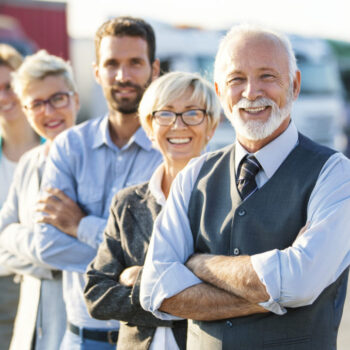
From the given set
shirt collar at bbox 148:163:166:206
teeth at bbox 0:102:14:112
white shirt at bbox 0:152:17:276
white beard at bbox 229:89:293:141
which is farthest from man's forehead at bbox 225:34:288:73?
teeth at bbox 0:102:14:112

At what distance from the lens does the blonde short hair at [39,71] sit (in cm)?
364

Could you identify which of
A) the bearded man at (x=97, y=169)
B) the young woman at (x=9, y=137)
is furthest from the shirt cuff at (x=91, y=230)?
the young woman at (x=9, y=137)

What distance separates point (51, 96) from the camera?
3678mm

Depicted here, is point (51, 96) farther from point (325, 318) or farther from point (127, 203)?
point (325, 318)

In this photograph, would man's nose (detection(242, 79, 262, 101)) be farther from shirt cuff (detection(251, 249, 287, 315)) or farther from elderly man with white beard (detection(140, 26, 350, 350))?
shirt cuff (detection(251, 249, 287, 315))

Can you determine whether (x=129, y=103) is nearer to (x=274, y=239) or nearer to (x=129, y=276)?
(x=129, y=276)

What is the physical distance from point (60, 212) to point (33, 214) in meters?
0.32

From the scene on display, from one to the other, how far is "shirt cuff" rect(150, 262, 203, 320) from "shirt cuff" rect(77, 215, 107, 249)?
730 millimetres

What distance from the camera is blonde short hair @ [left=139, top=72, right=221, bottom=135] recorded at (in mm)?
2662

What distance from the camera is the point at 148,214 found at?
2.57 meters

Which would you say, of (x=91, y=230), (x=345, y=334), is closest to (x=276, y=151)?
(x=91, y=230)

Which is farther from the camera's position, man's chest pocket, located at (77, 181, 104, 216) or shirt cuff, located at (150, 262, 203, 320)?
man's chest pocket, located at (77, 181, 104, 216)

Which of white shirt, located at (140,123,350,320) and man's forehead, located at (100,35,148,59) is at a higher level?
man's forehead, located at (100,35,148,59)

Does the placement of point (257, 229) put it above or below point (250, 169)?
below
